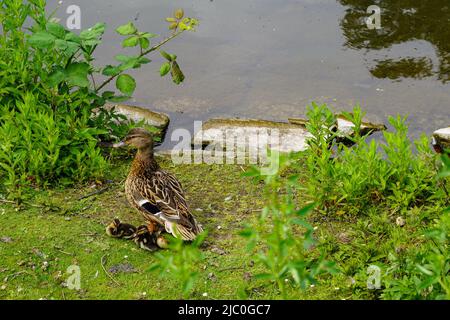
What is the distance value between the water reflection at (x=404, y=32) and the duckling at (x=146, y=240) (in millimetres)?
4122

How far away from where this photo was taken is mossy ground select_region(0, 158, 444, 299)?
501cm

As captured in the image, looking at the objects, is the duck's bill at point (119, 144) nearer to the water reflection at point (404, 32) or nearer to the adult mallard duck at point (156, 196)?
the adult mallard duck at point (156, 196)

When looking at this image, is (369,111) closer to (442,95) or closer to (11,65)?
(442,95)

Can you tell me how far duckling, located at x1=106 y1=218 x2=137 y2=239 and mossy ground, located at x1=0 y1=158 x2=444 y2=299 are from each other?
58 mm

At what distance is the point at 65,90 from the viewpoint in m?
6.37

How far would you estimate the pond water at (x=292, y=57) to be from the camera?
7.99 meters

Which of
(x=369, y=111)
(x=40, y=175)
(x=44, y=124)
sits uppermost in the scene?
(x=44, y=124)

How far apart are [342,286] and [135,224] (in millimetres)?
1874

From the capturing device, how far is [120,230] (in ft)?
18.1

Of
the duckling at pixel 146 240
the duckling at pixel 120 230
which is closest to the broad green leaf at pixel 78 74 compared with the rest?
the duckling at pixel 120 230

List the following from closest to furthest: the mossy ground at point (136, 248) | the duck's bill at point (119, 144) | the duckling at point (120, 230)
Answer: the mossy ground at point (136, 248), the duckling at point (120, 230), the duck's bill at point (119, 144)

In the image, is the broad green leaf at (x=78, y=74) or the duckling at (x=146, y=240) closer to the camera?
the duckling at (x=146, y=240)
